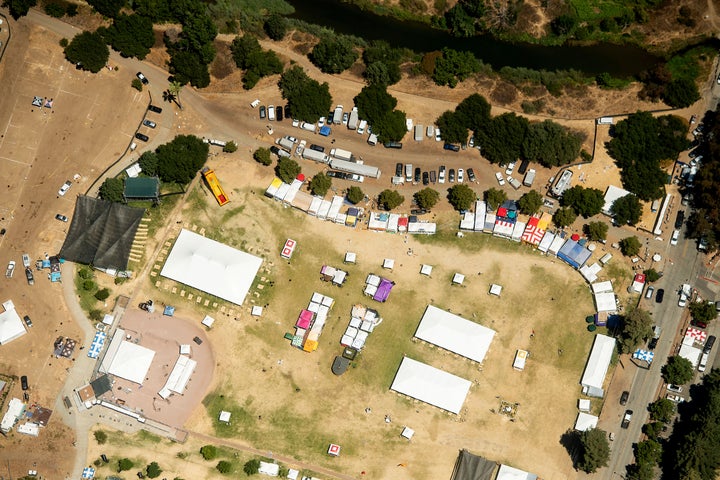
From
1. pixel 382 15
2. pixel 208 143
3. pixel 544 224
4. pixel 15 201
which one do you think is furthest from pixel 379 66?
pixel 15 201

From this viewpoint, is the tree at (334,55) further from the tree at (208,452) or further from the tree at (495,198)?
the tree at (208,452)

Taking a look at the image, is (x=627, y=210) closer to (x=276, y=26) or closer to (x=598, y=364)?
(x=598, y=364)

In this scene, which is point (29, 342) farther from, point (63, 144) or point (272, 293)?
point (272, 293)

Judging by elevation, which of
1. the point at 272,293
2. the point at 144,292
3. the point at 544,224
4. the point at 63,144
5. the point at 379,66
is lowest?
the point at 144,292

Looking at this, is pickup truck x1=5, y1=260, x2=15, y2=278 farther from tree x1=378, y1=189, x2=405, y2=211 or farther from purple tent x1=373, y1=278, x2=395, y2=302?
tree x1=378, y1=189, x2=405, y2=211

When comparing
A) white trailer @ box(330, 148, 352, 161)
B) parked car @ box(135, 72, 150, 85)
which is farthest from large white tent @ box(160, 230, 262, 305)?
parked car @ box(135, 72, 150, 85)

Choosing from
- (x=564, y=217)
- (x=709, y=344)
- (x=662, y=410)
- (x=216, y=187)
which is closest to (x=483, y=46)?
(x=564, y=217)

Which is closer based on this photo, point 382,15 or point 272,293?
point 272,293
